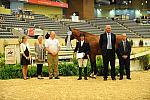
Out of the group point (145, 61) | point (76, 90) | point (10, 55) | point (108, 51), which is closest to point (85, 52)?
point (108, 51)

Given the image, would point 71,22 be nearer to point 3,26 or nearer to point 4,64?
point 3,26

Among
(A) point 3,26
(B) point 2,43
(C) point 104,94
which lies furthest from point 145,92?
(A) point 3,26

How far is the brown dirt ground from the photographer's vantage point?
32.7 ft

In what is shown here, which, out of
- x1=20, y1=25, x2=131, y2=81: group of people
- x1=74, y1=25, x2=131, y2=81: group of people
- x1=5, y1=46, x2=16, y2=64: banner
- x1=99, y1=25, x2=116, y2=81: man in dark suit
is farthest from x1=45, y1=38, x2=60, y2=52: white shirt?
x1=5, y1=46, x2=16, y2=64: banner

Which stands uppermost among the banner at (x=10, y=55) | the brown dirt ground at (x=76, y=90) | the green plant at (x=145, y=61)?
the banner at (x=10, y=55)

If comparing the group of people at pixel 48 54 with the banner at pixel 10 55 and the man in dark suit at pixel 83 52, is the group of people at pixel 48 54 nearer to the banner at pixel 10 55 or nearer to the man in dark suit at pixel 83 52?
the man in dark suit at pixel 83 52

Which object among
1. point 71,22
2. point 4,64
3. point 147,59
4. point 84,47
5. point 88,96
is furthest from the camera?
point 71,22

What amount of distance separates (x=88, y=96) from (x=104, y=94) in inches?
19.7

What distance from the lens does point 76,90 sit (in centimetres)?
1115

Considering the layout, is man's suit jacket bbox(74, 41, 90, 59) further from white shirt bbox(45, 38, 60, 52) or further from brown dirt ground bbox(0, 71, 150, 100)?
brown dirt ground bbox(0, 71, 150, 100)

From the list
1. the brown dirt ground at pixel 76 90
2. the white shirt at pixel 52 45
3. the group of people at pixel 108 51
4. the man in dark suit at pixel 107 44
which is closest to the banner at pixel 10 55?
the white shirt at pixel 52 45

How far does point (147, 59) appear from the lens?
19969mm

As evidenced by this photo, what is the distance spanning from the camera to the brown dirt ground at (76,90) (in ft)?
32.7

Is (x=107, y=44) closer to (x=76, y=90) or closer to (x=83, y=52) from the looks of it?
(x=83, y=52)
